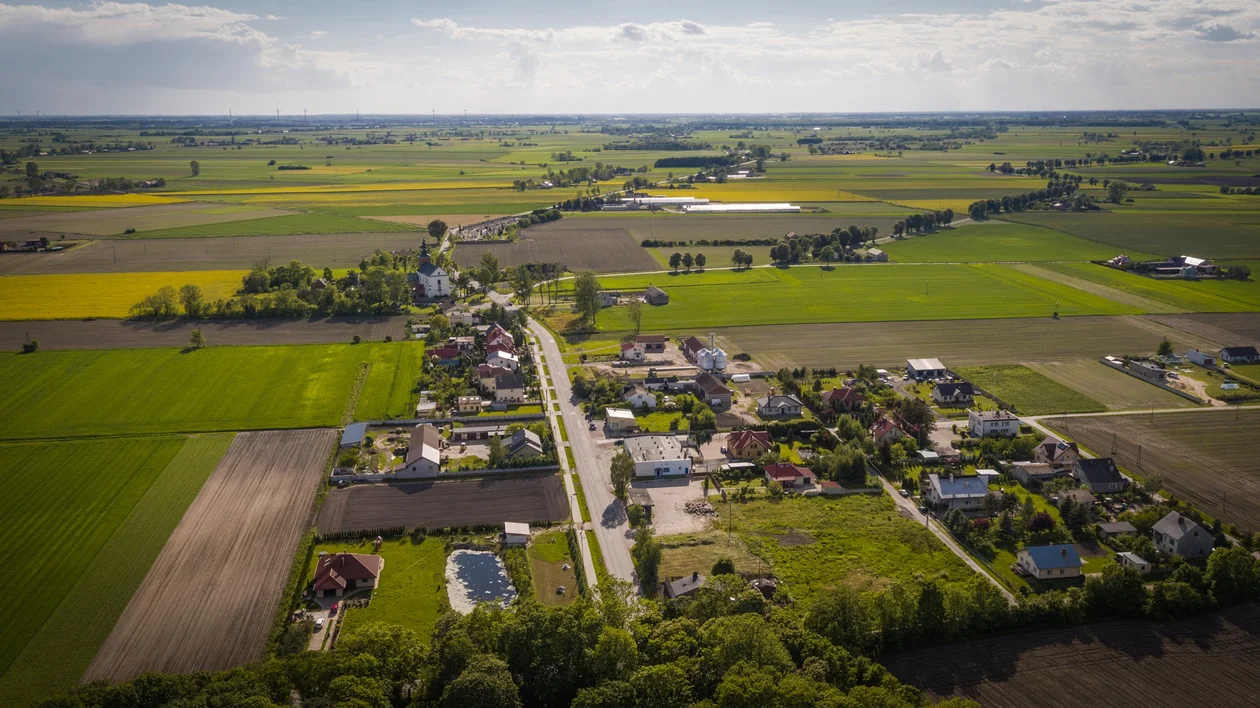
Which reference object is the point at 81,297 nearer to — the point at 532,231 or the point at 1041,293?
the point at 532,231

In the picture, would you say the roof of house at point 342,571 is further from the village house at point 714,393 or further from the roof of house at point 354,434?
the village house at point 714,393

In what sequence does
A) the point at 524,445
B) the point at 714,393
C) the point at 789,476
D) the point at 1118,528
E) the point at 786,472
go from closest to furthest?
the point at 1118,528 < the point at 789,476 < the point at 786,472 < the point at 524,445 < the point at 714,393

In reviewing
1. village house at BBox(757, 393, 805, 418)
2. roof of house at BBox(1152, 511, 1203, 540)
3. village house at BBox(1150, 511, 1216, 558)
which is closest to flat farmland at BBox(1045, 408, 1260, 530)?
village house at BBox(1150, 511, 1216, 558)

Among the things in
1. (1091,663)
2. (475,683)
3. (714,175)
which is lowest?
(1091,663)

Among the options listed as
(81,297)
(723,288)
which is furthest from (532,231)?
(81,297)

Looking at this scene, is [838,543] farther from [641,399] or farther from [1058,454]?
[641,399]

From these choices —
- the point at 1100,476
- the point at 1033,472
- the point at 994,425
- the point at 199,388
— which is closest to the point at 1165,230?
the point at 994,425
